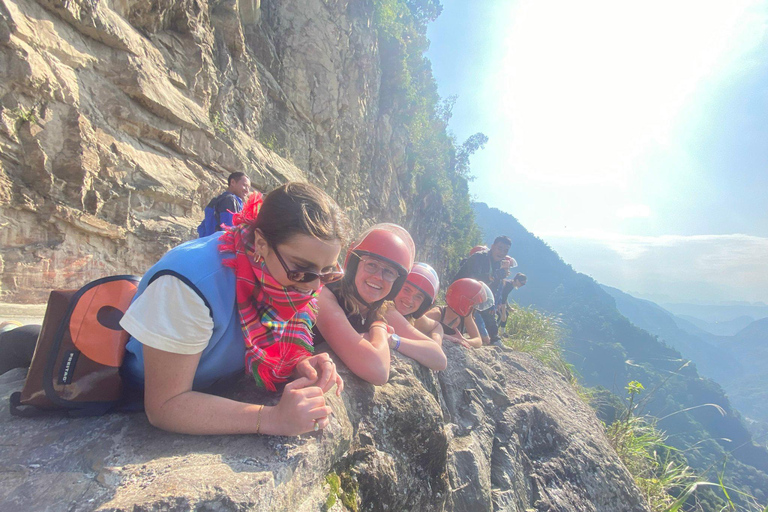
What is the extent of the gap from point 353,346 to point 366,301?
0.42m

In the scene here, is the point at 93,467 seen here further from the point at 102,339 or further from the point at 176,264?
the point at 176,264

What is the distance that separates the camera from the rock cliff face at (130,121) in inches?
169

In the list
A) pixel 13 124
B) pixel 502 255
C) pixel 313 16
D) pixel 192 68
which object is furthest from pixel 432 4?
pixel 13 124

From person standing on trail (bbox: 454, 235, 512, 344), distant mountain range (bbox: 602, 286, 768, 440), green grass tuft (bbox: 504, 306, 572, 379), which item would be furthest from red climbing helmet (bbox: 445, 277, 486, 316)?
distant mountain range (bbox: 602, 286, 768, 440)

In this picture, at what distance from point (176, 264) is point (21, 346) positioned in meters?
1.47

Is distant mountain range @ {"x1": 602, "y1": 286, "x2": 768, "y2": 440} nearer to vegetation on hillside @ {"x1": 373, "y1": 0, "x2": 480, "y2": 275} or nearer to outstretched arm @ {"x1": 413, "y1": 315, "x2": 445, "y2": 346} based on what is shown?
vegetation on hillside @ {"x1": 373, "y1": 0, "x2": 480, "y2": 275}

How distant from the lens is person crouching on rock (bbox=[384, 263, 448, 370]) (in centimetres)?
259

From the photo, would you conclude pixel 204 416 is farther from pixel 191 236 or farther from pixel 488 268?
pixel 488 268

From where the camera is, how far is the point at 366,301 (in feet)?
7.32

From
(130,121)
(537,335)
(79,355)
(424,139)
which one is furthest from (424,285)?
(424,139)

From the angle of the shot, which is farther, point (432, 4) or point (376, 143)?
point (432, 4)

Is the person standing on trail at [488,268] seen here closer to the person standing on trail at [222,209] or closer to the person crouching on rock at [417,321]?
the person crouching on rock at [417,321]

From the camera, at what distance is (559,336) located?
33.8 ft

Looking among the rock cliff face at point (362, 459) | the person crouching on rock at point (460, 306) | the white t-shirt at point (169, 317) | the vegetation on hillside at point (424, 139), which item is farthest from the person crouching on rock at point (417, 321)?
the vegetation on hillside at point (424, 139)
